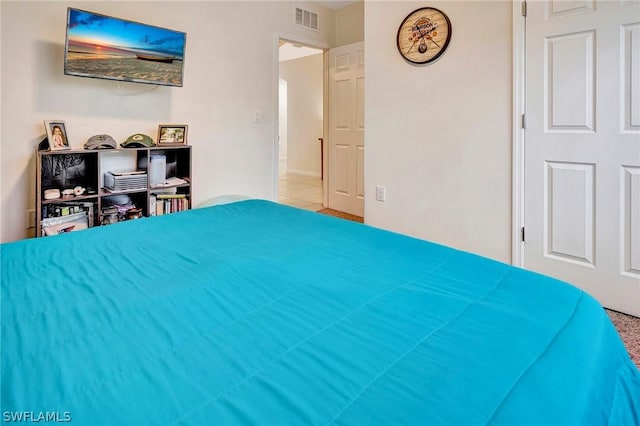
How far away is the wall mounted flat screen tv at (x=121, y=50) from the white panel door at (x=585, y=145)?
8.55 ft

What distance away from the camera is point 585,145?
224 centimetres

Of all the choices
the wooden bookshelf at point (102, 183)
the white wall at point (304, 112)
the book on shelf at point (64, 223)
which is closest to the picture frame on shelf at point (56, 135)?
the wooden bookshelf at point (102, 183)

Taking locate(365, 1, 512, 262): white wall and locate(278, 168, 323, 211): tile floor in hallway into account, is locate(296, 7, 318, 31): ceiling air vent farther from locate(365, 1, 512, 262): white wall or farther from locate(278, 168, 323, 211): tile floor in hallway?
locate(278, 168, 323, 211): tile floor in hallway

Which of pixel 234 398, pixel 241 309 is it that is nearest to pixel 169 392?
pixel 234 398

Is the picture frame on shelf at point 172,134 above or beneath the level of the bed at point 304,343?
above

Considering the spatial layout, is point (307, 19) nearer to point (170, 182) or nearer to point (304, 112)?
point (170, 182)

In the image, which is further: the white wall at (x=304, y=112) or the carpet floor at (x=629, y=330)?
the white wall at (x=304, y=112)

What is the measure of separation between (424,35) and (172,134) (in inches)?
86.3

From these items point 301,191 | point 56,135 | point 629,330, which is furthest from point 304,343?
point 301,191

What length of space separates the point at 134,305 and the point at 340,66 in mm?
4439

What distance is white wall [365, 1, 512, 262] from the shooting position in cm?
262

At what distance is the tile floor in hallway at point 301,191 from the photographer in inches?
215

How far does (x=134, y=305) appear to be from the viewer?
0.90 metres

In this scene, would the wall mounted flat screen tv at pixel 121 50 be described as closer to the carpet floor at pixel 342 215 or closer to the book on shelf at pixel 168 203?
the book on shelf at pixel 168 203
